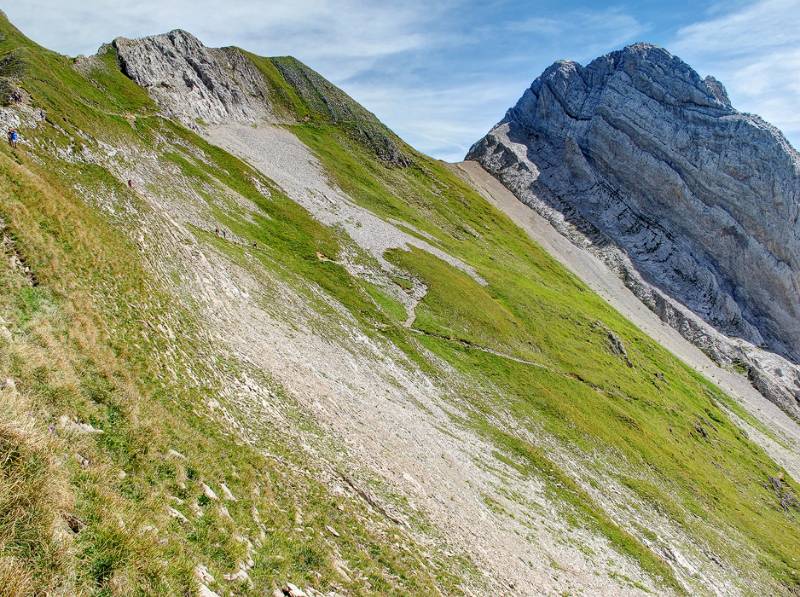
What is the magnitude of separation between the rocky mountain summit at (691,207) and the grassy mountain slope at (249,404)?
61.7 metres

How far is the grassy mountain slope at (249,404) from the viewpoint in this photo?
38.7 ft

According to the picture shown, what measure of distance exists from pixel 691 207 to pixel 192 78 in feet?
543

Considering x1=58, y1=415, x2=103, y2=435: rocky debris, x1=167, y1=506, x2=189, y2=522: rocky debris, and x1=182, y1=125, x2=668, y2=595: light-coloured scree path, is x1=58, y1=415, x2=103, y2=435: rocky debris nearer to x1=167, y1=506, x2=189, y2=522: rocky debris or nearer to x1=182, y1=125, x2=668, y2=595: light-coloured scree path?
x1=167, y1=506, x2=189, y2=522: rocky debris

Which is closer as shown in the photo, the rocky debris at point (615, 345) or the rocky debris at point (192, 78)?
the rocky debris at point (615, 345)

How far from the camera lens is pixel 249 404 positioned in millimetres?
24938

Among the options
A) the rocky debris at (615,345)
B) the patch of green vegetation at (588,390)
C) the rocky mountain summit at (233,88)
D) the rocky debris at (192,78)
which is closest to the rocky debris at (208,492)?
the patch of green vegetation at (588,390)

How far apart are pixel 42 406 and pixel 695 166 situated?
209784 millimetres

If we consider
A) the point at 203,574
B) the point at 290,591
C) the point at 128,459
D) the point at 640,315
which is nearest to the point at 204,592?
the point at 203,574

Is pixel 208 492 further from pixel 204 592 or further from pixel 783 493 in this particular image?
pixel 783 493

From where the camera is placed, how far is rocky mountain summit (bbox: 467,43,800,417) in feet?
503

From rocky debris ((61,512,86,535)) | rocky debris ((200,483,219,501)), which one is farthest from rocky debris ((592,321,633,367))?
rocky debris ((61,512,86,535))

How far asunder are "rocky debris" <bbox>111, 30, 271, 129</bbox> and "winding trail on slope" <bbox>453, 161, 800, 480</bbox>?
87.3 metres

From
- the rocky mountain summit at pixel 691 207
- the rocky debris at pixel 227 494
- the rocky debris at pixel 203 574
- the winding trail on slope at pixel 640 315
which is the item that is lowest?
the rocky debris at pixel 227 494

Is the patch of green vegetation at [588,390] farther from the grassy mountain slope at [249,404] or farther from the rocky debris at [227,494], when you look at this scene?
the rocky debris at [227,494]
